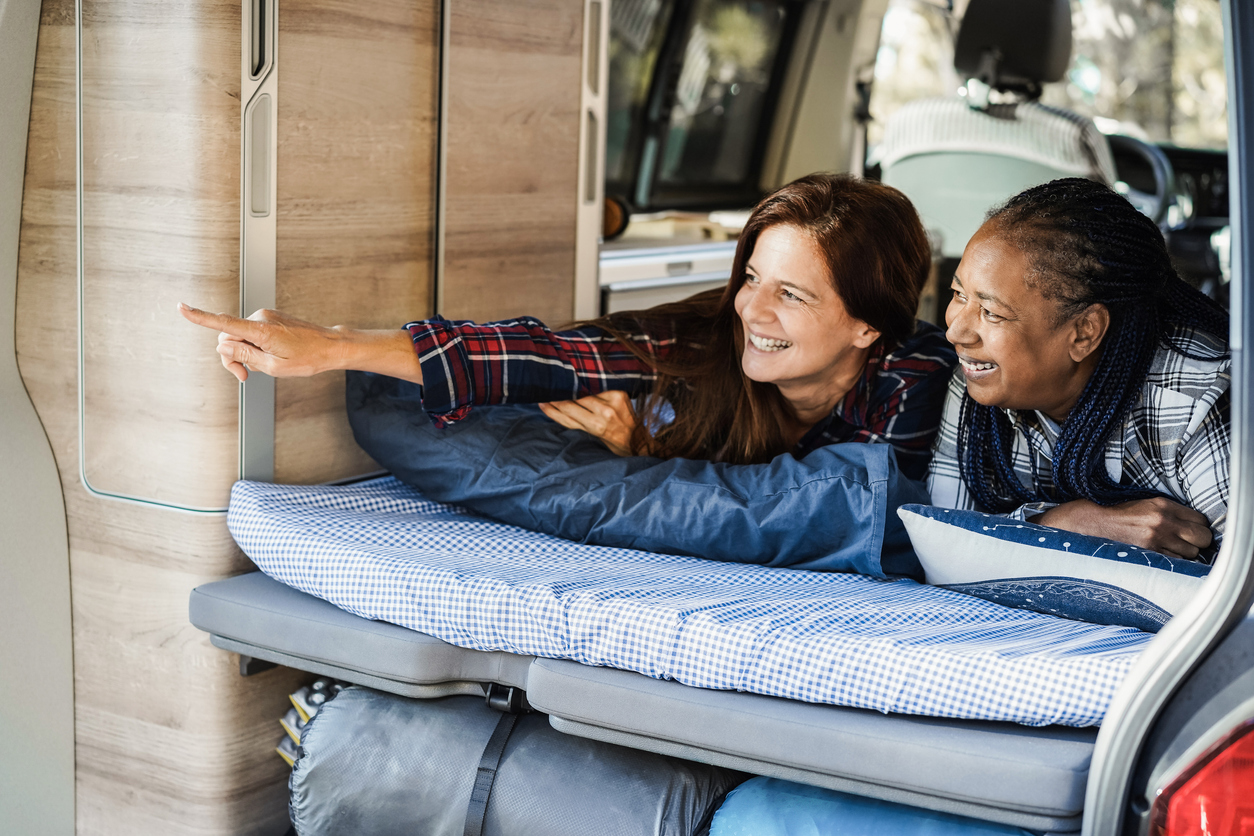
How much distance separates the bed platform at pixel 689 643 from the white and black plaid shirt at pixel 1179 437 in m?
0.30

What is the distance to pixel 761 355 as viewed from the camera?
205 cm

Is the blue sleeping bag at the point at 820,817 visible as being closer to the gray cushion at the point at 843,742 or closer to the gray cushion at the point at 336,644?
the gray cushion at the point at 843,742

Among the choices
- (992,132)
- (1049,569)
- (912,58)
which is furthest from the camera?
(912,58)

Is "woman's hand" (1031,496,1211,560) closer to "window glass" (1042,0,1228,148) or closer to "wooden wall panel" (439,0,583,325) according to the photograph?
"wooden wall panel" (439,0,583,325)

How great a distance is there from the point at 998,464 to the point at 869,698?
0.66 m

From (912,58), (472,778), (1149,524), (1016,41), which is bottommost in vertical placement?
(472,778)

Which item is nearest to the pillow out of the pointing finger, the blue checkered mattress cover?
the blue checkered mattress cover

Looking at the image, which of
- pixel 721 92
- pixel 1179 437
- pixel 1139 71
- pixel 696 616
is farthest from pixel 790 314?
pixel 1139 71

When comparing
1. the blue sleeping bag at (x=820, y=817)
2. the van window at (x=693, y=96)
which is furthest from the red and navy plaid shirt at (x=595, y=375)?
the van window at (x=693, y=96)

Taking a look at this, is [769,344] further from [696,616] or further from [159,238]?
[159,238]

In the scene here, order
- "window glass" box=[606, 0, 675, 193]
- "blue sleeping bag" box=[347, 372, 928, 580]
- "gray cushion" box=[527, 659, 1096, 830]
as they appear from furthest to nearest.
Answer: "window glass" box=[606, 0, 675, 193] < "blue sleeping bag" box=[347, 372, 928, 580] < "gray cushion" box=[527, 659, 1096, 830]

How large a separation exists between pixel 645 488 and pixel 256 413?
0.63m

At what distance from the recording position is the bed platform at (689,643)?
4.09 ft

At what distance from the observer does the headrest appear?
136 inches
